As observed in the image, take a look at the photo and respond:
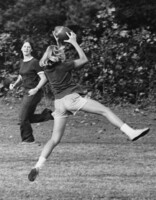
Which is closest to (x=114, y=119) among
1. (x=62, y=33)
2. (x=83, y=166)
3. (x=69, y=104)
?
(x=69, y=104)

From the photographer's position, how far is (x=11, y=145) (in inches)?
465

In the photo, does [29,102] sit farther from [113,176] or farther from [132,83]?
[132,83]

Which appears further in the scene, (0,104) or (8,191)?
(0,104)

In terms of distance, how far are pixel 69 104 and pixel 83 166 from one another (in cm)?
144

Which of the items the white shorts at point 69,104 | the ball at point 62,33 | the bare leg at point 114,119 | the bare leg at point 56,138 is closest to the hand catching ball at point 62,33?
the ball at point 62,33

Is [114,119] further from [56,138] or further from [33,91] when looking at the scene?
[33,91]

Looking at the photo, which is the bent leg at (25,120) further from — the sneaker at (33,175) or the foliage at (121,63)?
→ the foliage at (121,63)

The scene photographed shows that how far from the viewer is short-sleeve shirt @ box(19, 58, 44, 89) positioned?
454 inches

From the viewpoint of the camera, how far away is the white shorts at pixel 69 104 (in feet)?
27.2

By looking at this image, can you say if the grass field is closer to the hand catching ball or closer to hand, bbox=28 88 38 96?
hand, bbox=28 88 38 96

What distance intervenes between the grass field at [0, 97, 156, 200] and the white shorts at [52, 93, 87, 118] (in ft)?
2.70

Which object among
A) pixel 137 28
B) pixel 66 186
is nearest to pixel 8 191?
pixel 66 186

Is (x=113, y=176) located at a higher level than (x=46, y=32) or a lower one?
higher

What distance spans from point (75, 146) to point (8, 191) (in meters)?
3.99
